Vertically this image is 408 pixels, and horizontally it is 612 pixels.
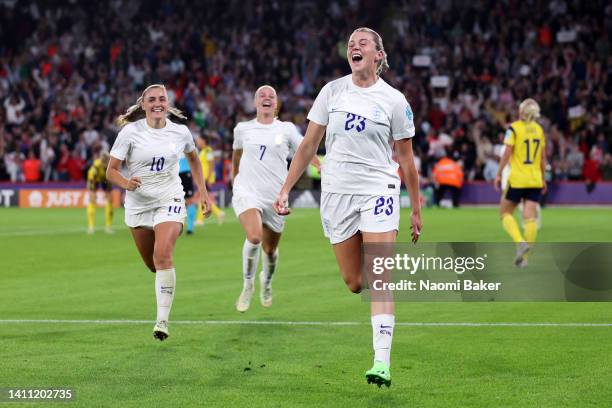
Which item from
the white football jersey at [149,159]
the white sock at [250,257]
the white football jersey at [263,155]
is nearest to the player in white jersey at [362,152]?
the white football jersey at [149,159]

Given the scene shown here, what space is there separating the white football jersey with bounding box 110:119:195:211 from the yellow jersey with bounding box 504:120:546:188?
7.31 metres

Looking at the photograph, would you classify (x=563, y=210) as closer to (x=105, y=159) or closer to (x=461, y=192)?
(x=461, y=192)

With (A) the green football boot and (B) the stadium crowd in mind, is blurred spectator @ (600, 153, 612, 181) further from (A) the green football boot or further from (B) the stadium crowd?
(A) the green football boot

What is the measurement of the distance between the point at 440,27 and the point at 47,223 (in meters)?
19.3

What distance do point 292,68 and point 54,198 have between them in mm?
10544

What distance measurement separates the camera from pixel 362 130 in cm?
846

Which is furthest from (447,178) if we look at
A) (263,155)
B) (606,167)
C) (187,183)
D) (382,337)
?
(382,337)

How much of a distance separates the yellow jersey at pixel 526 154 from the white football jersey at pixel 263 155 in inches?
190

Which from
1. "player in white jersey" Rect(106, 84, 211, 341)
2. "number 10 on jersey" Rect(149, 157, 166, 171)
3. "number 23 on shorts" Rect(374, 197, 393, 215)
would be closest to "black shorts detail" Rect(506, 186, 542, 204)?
"player in white jersey" Rect(106, 84, 211, 341)

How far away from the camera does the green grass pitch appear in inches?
313

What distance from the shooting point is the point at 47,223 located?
30719 millimetres

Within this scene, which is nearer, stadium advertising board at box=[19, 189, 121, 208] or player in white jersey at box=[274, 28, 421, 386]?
player in white jersey at box=[274, 28, 421, 386]

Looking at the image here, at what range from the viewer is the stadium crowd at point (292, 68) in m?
39.7

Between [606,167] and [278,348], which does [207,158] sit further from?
[278,348]
